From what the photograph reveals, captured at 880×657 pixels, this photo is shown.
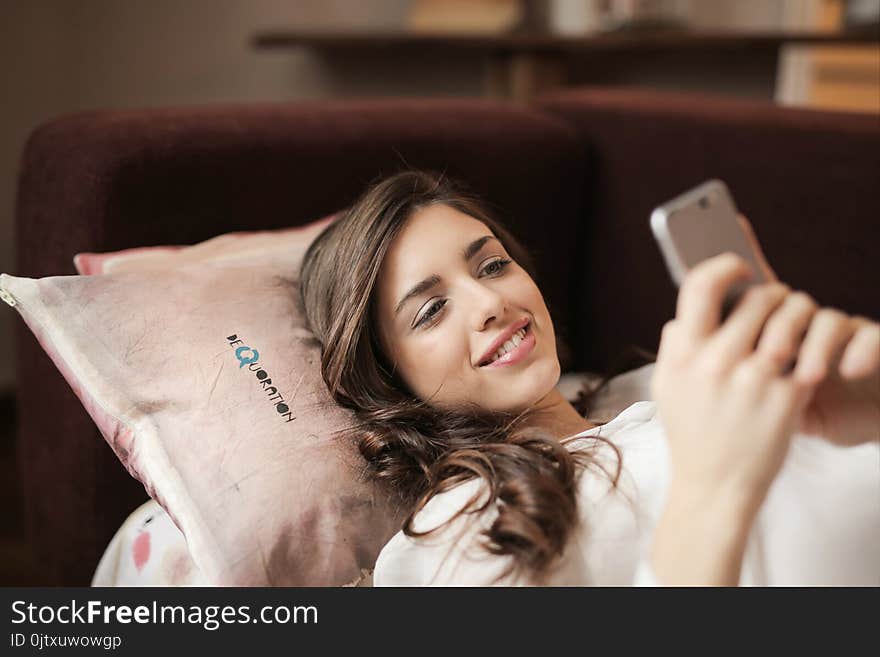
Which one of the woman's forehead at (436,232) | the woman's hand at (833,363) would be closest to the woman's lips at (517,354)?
the woman's forehead at (436,232)

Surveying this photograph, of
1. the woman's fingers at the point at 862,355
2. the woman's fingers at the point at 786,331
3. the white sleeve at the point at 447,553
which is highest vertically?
the woman's fingers at the point at 786,331

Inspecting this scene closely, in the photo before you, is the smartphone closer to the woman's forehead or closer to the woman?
the woman

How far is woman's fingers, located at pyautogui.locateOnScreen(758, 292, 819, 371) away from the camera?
52 cm

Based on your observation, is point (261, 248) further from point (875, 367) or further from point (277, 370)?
point (875, 367)

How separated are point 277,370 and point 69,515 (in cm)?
47

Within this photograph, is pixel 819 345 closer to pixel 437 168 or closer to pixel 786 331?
pixel 786 331

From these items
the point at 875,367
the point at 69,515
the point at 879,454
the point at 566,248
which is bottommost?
the point at 69,515

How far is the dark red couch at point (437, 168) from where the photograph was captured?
1116 mm

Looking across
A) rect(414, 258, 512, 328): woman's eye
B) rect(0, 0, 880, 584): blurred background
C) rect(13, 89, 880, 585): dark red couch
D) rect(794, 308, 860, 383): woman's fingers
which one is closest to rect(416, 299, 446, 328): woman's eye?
rect(414, 258, 512, 328): woman's eye

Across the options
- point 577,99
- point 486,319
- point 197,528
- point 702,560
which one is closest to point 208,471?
point 197,528

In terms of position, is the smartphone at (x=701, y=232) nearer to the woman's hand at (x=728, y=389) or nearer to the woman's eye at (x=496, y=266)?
A: the woman's hand at (x=728, y=389)

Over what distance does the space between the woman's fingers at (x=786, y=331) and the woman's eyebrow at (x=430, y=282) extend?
35 cm

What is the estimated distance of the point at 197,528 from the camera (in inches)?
30.9

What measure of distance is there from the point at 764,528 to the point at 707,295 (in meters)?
0.20
